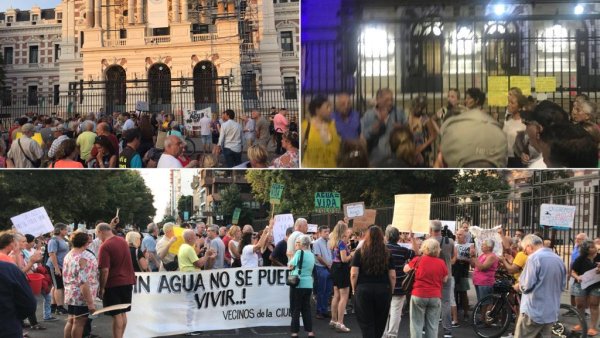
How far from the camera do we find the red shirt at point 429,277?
9.53m

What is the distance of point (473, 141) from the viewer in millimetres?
13164

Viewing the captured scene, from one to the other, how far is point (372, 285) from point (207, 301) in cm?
318

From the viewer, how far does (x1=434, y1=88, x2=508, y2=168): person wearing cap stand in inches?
514

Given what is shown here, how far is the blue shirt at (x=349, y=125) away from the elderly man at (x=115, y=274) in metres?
4.28

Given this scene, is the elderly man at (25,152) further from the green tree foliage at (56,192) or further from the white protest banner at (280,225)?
the green tree foliage at (56,192)

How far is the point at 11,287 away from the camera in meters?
6.97

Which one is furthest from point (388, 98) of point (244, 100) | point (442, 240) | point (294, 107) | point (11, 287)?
point (244, 100)

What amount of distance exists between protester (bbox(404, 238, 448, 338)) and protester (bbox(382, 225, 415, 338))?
0.32 meters

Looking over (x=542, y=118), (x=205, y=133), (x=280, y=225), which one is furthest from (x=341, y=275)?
(x=205, y=133)

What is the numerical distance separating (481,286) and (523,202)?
5.31 metres

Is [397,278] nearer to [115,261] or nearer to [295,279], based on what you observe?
[295,279]

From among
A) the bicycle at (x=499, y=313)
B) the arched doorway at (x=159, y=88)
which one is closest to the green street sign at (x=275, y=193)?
the bicycle at (x=499, y=313)

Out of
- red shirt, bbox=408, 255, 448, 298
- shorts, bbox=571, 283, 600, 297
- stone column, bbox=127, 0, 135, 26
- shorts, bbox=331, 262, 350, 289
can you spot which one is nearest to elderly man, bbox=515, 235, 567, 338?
red shirt, bbox=408, 255, 448, 298

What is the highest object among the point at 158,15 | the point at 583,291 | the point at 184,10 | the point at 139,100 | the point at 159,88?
the point at 184,10
